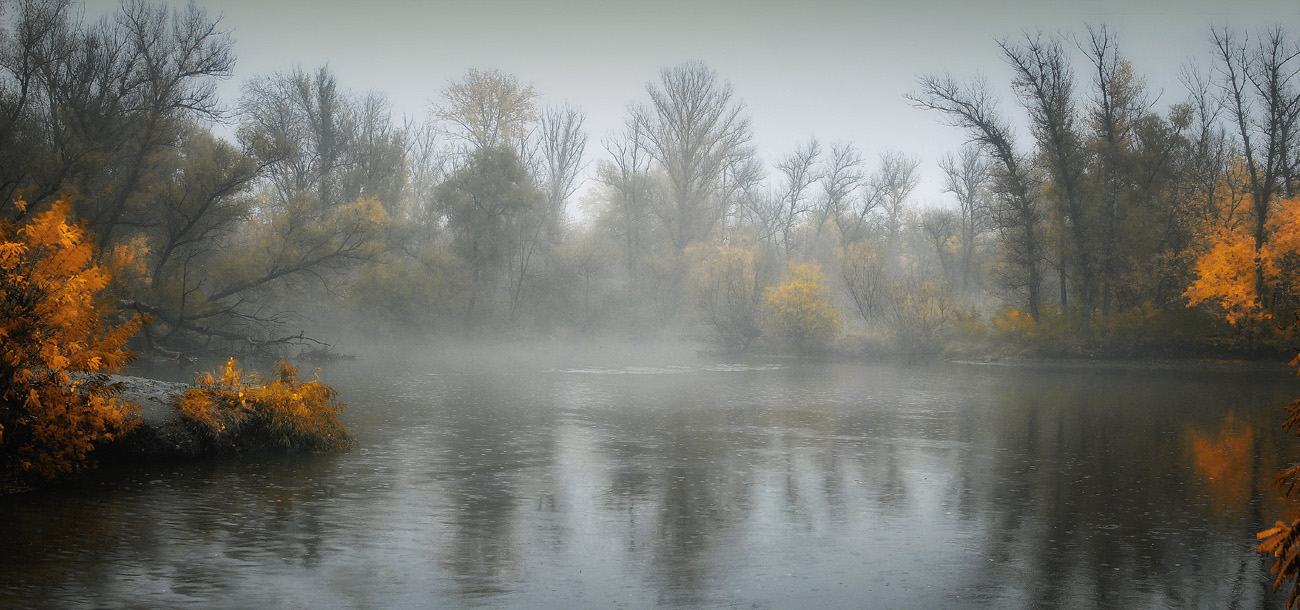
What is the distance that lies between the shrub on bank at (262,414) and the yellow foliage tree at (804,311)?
33.0 metres

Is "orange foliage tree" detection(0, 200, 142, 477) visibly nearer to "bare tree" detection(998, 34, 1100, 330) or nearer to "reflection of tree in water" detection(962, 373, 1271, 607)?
"reflection of tree in water" detection(962, 373, 1271, 607)

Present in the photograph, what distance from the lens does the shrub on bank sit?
12.9 meters

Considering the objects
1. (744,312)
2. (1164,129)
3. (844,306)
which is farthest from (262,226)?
(1164,129)

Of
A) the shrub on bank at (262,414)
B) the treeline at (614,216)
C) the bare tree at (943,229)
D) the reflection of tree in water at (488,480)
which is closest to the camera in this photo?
the reflection of tree in water at (488,480)

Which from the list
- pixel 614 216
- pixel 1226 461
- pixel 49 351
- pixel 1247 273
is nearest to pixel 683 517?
pixel 49 351

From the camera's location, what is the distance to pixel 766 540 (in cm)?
880

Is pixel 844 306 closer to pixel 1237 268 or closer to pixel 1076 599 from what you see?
pixel 1237 268

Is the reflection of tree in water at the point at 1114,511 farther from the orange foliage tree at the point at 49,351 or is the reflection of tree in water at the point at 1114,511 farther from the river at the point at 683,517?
the orange foliage tree at the point at 49,351

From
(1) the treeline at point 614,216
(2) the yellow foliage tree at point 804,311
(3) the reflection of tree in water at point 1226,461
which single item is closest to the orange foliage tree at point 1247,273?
(1) the treeline at point 614,216

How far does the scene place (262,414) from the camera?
44.0ft

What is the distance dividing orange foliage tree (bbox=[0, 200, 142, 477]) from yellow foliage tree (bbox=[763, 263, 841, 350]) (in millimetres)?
36253

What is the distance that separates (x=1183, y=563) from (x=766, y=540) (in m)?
3.67

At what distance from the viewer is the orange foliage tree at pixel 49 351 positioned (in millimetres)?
10203

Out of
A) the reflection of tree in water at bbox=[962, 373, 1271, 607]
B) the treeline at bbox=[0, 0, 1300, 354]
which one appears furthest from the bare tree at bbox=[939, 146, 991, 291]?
the reflection of tree in water at bbox=[962, 373, 1271, 607]
